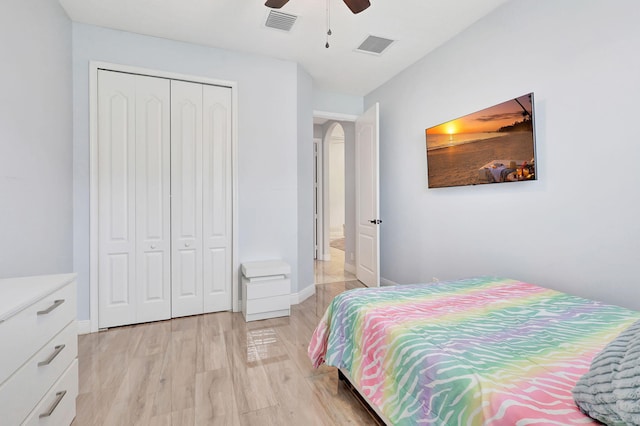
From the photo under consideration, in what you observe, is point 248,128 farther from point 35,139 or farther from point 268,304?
point 268,304

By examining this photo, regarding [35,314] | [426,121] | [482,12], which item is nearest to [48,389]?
[35,314]

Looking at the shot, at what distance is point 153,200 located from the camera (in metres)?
2.89

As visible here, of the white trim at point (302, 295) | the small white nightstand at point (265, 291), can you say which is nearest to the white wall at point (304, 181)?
the white trim at point (302, 295)

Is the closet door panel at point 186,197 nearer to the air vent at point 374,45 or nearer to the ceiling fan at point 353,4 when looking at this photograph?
the ceiling fan at point 353,4

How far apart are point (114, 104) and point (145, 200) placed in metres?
0.94

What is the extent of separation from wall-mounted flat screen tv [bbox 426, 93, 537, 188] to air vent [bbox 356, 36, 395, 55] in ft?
3.28

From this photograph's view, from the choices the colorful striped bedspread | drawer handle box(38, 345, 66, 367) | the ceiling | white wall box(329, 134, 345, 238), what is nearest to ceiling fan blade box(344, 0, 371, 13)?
the ceiling

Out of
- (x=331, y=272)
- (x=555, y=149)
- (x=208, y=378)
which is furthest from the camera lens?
(x=331, y=272)

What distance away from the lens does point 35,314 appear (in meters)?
1.17

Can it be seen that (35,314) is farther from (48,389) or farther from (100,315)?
(100,315)

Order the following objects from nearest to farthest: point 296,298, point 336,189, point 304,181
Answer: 1. point 296,298
2. point 304,181
3. point 336,189

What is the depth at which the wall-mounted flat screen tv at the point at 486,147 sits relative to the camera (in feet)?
7.23

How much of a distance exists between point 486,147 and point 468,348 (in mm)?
1938

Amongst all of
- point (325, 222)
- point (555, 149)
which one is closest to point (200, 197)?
point (555, 149)
